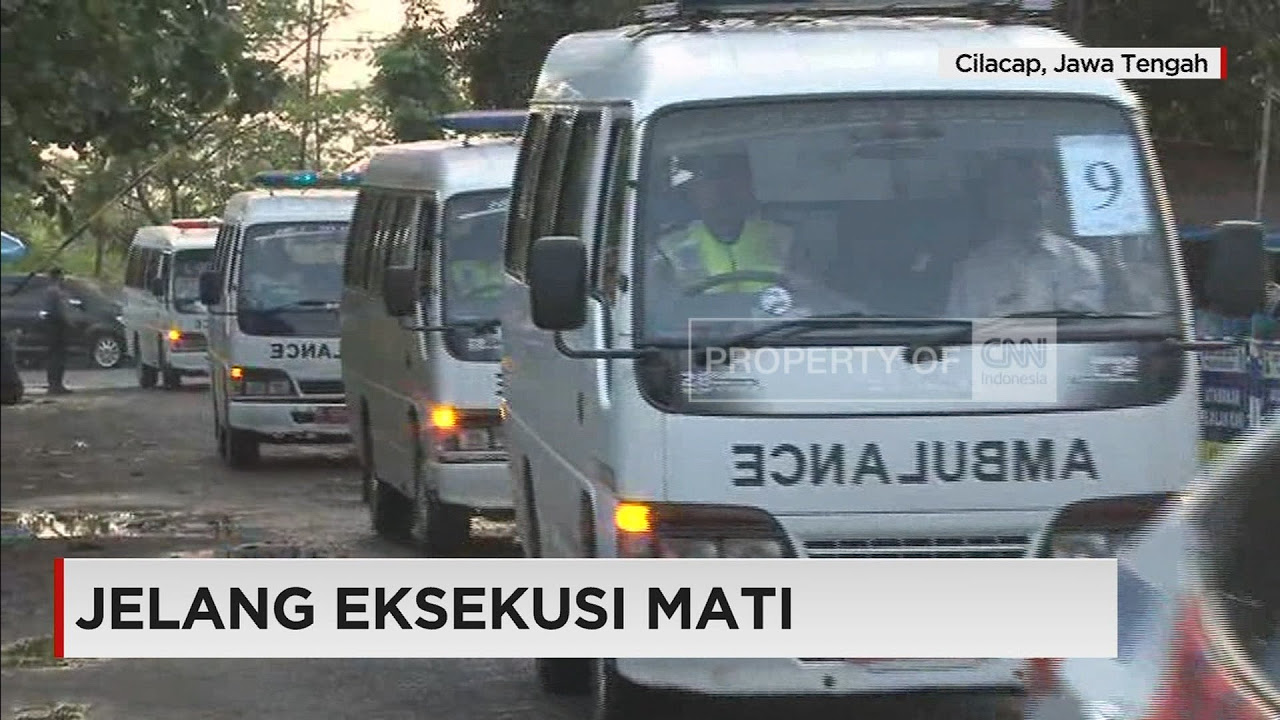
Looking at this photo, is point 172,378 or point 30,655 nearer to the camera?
point 30,655

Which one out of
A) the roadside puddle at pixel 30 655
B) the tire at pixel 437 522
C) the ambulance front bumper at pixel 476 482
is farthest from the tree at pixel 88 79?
the tire at pixel 437 522

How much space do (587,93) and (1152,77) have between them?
9.63 feet

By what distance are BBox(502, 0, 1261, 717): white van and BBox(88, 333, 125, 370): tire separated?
136cm

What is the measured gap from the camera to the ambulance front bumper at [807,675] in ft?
20.0

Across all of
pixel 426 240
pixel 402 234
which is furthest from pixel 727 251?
pixel 402 234

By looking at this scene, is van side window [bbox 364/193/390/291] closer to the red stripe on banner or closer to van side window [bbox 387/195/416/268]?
van side window [bbox 387/195/416/268]

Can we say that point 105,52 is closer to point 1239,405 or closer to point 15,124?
point 15,124

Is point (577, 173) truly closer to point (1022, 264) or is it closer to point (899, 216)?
point (899, 216)

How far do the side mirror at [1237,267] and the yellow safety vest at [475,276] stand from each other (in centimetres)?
566

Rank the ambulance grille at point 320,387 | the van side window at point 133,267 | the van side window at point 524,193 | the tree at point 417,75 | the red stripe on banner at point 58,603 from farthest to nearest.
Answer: the ambulance grille at point 320,387 < the tree at point 417,75 < the van side window at point 524,193 < the van side window at point 133,267 < the red stripe on banner at point 58,603

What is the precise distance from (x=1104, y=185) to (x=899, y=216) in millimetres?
626

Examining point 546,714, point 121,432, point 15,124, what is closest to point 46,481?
point 15,124

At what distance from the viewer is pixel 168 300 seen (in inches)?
457

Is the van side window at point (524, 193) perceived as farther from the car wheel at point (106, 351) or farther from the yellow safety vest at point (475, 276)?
the car wheel at point (106, 351)
